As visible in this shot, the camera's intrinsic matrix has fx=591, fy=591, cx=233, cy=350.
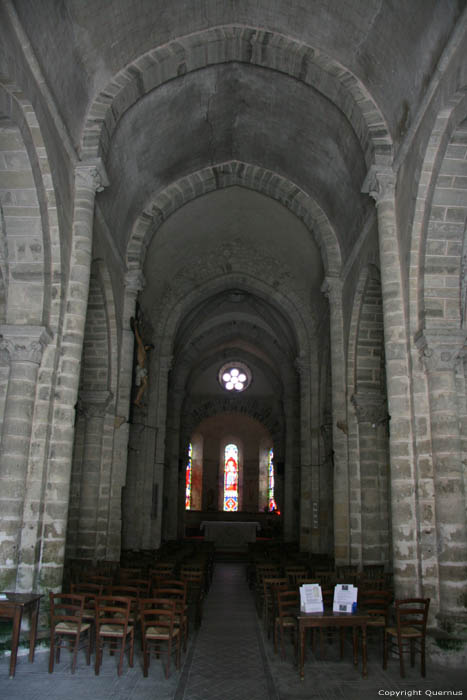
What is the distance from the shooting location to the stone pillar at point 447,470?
793cm

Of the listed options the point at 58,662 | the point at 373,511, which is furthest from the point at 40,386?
the point at 373,511

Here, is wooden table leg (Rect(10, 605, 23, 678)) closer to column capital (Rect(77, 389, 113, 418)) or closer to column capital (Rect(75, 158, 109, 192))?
column capital (Rect(75, 158, 109, 192))

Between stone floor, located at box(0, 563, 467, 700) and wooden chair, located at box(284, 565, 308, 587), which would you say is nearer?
stone floor, located at box(0, 563, 467, 700)

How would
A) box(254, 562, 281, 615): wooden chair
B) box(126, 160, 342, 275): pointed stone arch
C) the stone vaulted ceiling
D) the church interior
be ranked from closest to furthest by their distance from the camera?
1. the church interior
2. the stone vaulted ceiling
3. box(254, 562, 281, 615): wooden chair
4. box(126, 160, 342, 275): pointed stone arch

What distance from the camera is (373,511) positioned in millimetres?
13047

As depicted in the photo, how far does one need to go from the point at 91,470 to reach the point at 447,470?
7.95 meters

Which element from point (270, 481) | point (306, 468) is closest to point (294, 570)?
point (306, 468)

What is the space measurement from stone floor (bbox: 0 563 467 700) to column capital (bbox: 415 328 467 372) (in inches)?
159

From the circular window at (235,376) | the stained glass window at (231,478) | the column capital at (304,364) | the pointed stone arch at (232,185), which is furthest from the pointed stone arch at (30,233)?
the stained glass window at (231,478)

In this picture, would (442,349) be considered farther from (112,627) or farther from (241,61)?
(241,61)

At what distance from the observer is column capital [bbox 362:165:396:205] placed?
10195 mm

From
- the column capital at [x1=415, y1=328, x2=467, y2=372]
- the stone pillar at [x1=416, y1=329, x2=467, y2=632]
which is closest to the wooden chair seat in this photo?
the stone pillar at [x1=416, y1=329, x2=467, y2=632]

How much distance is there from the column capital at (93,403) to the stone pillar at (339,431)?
→ 5.38 m

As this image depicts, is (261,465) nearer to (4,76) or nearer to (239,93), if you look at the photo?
(239,93)
